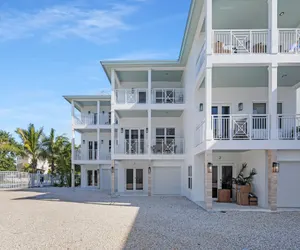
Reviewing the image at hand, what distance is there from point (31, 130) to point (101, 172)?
986 cm

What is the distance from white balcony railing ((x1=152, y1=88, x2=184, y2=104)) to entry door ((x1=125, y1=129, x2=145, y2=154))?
2.50 meters

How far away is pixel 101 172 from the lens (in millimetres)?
26672

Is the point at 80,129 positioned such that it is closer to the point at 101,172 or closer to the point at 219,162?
the point at 101,172

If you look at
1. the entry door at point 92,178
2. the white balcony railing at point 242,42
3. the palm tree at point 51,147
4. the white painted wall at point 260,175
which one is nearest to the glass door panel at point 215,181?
the white painted wall at point 260,175

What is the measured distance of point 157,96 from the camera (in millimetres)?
21172

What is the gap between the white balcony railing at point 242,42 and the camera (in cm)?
1270

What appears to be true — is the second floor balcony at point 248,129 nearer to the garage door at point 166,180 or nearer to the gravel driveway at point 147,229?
the gravel driveway at point 147,229

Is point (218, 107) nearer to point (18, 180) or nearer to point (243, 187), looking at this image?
point (243, 187)

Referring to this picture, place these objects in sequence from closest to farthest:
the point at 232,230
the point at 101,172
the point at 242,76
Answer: the point at 232,230, the point at 242,76, the point at 101,172

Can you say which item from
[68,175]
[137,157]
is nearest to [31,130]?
[68,175]

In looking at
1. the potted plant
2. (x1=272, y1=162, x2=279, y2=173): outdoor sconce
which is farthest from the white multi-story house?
the potted plant

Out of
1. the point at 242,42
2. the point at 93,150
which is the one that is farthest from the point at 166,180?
the point at 242,42

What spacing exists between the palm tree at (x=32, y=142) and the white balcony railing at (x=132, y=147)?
14993 mm

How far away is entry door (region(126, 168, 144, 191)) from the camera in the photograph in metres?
21.2
